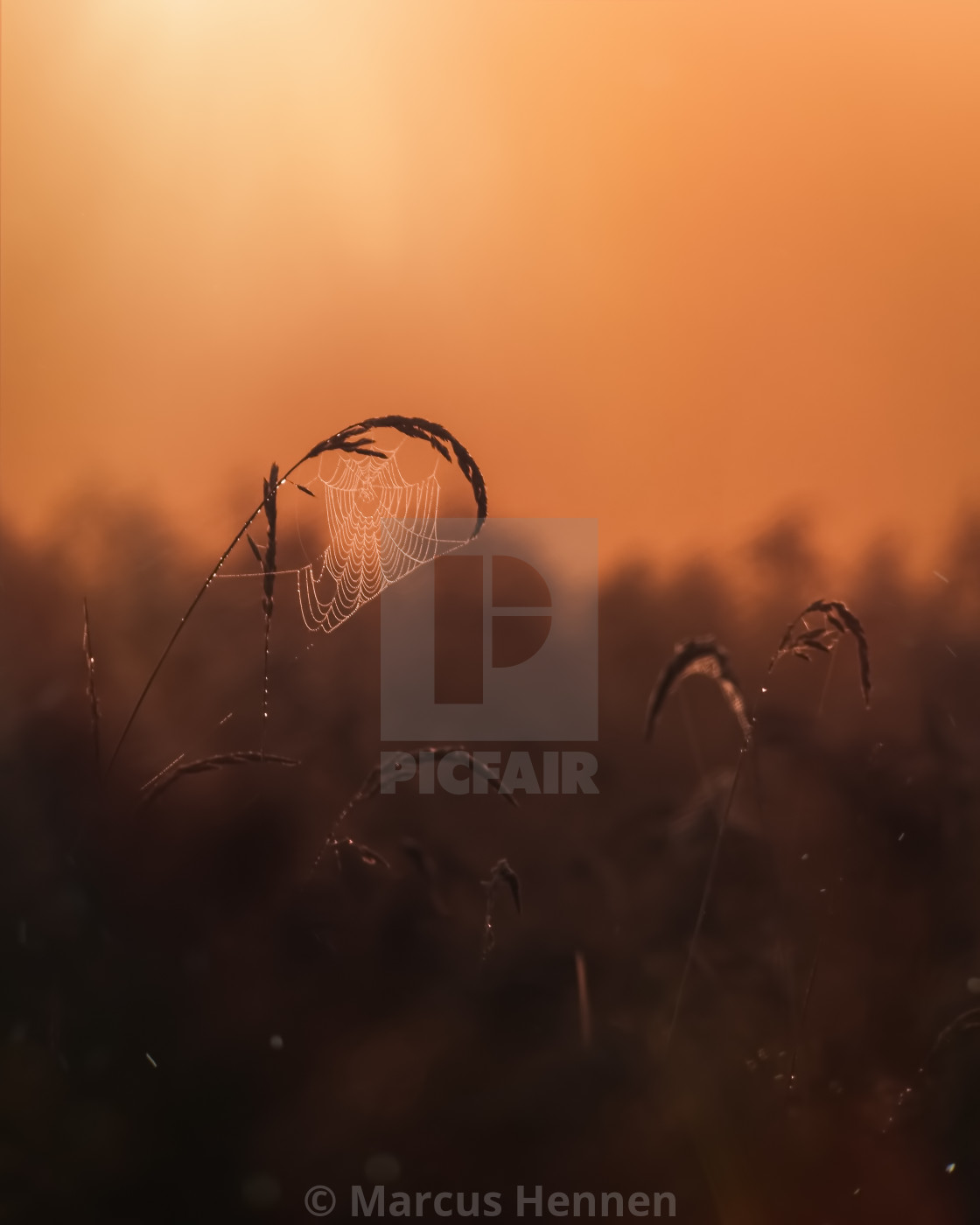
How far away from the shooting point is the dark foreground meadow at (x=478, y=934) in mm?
1116

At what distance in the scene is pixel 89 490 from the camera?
3.86ft

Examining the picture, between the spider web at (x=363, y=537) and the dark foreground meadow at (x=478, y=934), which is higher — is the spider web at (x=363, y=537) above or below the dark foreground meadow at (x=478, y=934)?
above

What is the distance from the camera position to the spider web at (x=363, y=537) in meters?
1.16

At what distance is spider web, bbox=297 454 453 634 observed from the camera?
A: 1164 millimetres

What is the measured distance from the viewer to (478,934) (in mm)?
1143

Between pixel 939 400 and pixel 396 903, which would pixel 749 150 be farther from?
pixel 396 903

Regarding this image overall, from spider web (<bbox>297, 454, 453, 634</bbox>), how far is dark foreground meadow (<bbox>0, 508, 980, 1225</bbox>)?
4 centimetres

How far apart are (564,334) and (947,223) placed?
59 centimetres

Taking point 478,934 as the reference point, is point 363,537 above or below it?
above

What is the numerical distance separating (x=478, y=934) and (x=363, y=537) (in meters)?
0.56

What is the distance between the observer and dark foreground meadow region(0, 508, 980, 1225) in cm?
112

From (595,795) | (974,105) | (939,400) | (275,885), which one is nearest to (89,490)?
(275,885)

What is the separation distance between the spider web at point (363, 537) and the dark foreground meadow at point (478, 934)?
0.04 m

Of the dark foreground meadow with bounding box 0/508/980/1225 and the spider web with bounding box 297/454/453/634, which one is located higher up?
the spider web with bounding box 297/454/453/634
